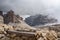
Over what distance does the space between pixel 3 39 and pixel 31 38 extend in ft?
3.97

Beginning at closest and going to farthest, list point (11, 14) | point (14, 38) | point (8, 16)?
point (14, 38), point (11, 14), point (8, 16)

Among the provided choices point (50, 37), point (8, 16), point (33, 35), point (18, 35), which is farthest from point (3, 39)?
point (8, 16)

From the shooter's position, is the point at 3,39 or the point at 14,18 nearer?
the point at 3,39

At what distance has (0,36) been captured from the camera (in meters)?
5.26

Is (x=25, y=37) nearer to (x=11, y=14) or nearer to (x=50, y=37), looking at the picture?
(x=50, y=37)

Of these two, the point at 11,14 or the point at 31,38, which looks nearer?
the point at 31,38

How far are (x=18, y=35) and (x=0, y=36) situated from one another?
2.38 feet

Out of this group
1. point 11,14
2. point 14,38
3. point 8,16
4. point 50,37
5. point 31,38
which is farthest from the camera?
point 8,16

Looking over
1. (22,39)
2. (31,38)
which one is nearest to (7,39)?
(22,39)

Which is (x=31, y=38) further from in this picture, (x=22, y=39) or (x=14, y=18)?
(x=14, y=18)

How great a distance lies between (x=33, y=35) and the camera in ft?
15.0

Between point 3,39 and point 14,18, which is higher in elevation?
point 14,18

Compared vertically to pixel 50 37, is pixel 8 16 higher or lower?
higher

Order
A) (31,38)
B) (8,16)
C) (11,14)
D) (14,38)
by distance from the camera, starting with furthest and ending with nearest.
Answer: (8,16)
(11,14)
(14,38)
(31,38)
